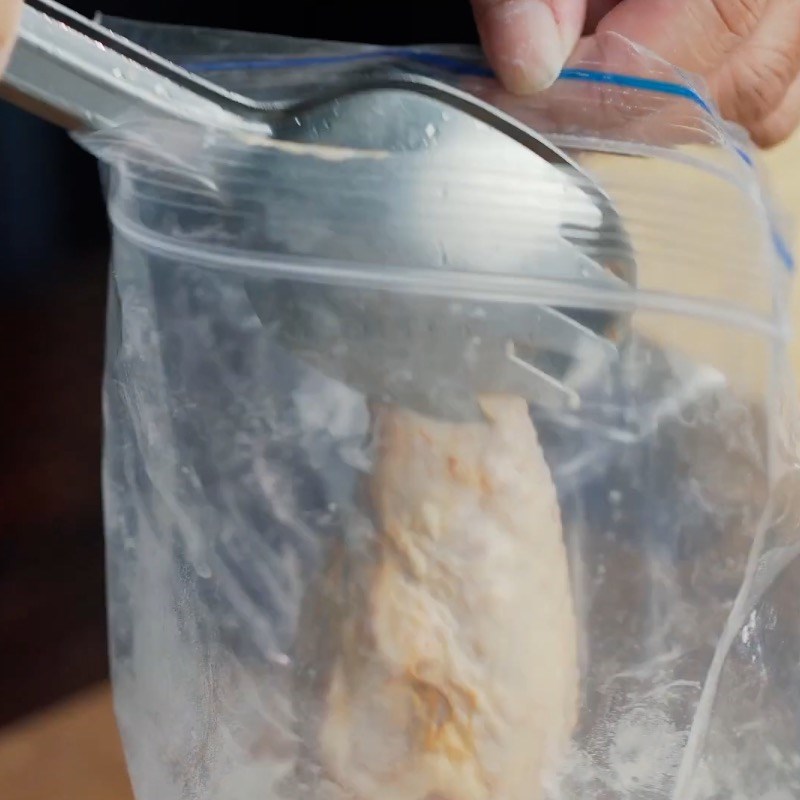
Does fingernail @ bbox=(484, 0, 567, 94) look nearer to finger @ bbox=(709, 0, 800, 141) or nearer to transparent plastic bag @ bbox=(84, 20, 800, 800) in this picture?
transparent plastic bag @ bbox=(84, 20, 800, 800)

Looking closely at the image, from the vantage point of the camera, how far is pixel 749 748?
38 cm

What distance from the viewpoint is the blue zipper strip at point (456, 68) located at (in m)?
0.34

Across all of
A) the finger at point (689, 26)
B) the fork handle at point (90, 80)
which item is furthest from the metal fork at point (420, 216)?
the finger at point (689, 26)

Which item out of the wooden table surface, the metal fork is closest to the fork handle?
the metal fork

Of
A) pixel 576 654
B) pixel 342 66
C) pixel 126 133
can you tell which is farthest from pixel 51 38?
pixel 576 654

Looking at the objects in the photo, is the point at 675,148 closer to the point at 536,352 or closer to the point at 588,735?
the point at 536,352

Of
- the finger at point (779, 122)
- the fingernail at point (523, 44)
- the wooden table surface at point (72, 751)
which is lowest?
the wooden table surface at point (72, 751)

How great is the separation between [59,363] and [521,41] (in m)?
0.27

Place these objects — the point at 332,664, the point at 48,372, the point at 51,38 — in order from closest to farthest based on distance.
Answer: the point at 51,38, the point at 332,664, the point at 48,372

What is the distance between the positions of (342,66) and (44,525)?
0.26 metres

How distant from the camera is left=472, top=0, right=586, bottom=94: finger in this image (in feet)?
→ 1.06

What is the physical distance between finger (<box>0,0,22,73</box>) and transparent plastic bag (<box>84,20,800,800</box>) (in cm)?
10

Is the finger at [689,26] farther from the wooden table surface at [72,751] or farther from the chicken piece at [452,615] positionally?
the chicken piece at [452,615]

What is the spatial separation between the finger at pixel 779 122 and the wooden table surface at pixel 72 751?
0.01 meters
